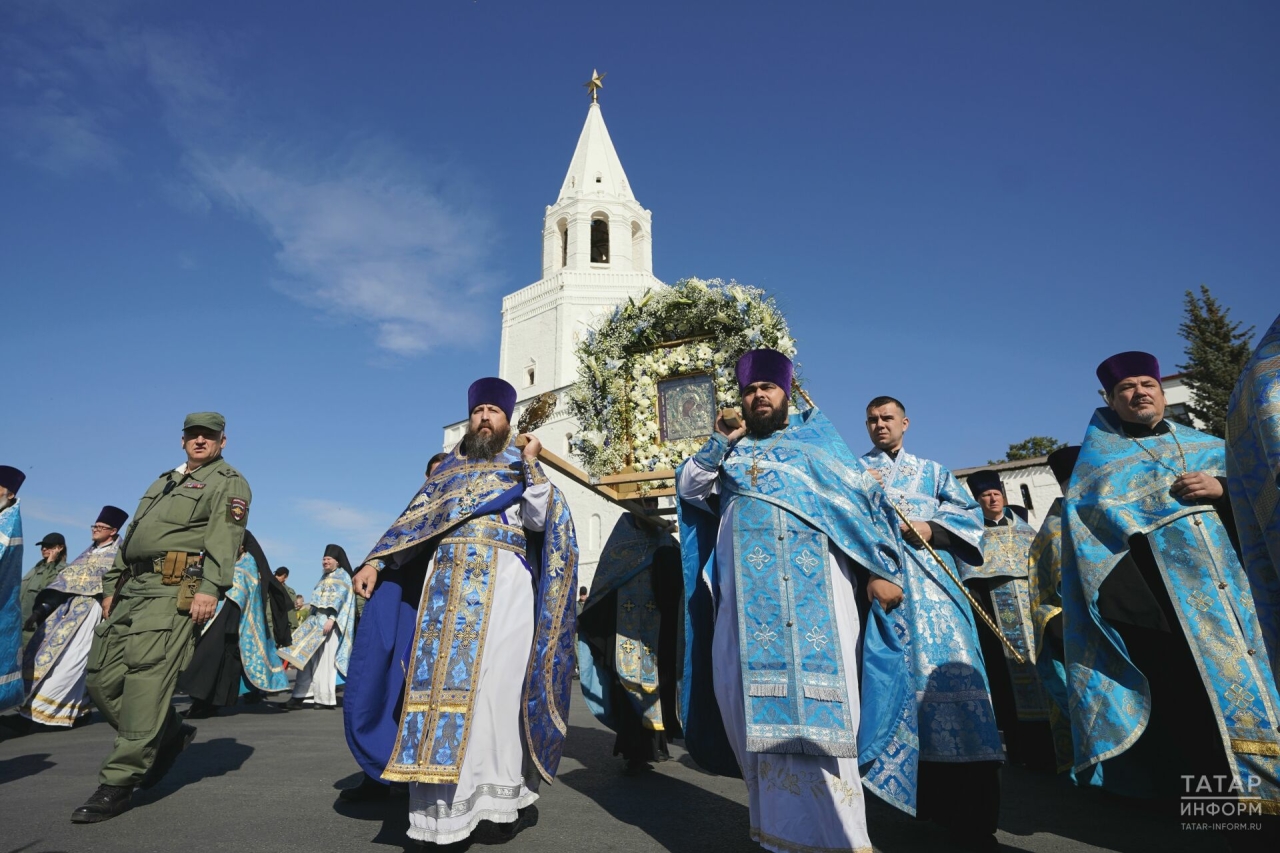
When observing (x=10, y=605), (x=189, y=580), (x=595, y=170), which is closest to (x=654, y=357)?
(x=189, y=580)

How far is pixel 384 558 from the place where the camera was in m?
4.21

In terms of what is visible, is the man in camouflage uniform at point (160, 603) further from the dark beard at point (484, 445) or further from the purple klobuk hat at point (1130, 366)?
the purple klobuk hat at point (1130, 366)

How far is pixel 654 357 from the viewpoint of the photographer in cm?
671

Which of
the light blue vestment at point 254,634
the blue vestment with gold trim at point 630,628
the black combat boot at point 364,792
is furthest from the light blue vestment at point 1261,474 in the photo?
the light blue vestment at point 254,634

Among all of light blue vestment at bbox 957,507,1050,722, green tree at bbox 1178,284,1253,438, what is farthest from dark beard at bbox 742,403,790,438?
green tree at bbox 1178,284,1253,438

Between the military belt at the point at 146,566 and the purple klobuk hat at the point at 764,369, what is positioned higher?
the purple klobuk hat at the point at 764,369

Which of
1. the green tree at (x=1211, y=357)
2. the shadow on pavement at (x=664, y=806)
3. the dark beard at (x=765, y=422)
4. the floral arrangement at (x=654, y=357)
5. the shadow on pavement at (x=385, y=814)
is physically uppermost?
the green tree at (x=1211, y=357)

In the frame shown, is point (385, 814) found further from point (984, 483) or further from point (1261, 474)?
point (984, 483)

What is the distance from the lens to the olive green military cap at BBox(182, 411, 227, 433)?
5.07 meters

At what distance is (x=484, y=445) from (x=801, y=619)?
2.10 m

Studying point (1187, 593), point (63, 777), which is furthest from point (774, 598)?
point (63, 777)

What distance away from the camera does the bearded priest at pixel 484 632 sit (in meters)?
3.61

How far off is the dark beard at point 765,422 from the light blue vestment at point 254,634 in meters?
6.46

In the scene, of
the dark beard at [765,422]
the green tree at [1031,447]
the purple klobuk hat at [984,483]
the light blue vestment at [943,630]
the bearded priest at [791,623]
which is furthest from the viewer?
the green tree at [1031,447]
